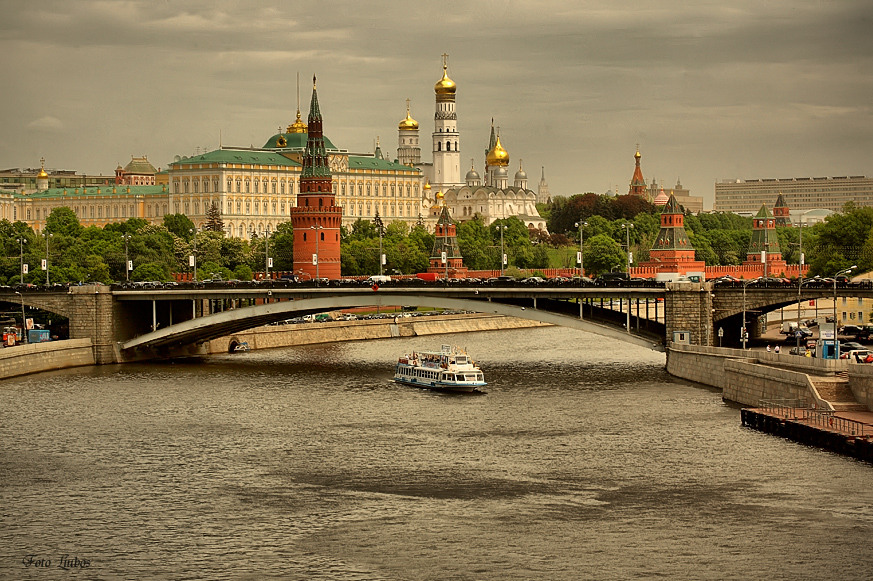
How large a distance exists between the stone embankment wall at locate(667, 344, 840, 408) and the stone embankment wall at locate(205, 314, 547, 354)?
33692 mm

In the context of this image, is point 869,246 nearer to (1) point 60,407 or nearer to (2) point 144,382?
(2) point 144,382

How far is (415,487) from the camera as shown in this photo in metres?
50.7

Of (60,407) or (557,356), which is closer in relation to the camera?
(60,407)

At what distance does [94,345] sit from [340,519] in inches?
1864

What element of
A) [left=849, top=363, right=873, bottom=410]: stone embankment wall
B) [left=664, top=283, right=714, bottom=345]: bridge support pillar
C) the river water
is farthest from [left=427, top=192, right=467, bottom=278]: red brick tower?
[left=849, top=363, right=873, bottom=410]: stone embankment wall

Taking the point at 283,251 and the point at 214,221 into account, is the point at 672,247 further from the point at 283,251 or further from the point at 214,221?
the point at 214,221

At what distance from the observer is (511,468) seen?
53812 mm

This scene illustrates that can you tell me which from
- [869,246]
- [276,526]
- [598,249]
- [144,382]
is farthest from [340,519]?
[598,249]

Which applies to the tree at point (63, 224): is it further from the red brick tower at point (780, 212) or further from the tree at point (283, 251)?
the red brick tower at point (780, 212)

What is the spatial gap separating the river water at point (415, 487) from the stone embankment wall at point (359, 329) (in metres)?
27.4

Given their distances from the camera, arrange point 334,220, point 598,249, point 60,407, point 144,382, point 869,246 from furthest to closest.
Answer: point 598,249 < point 334,220 < point 869,246 < point 144,382 < point 60,407

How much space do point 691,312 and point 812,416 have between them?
23.4 meters

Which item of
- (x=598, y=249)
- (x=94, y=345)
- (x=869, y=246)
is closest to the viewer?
(x=94, y=345)

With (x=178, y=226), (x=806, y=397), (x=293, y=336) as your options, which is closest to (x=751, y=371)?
(x=806, y=397)
